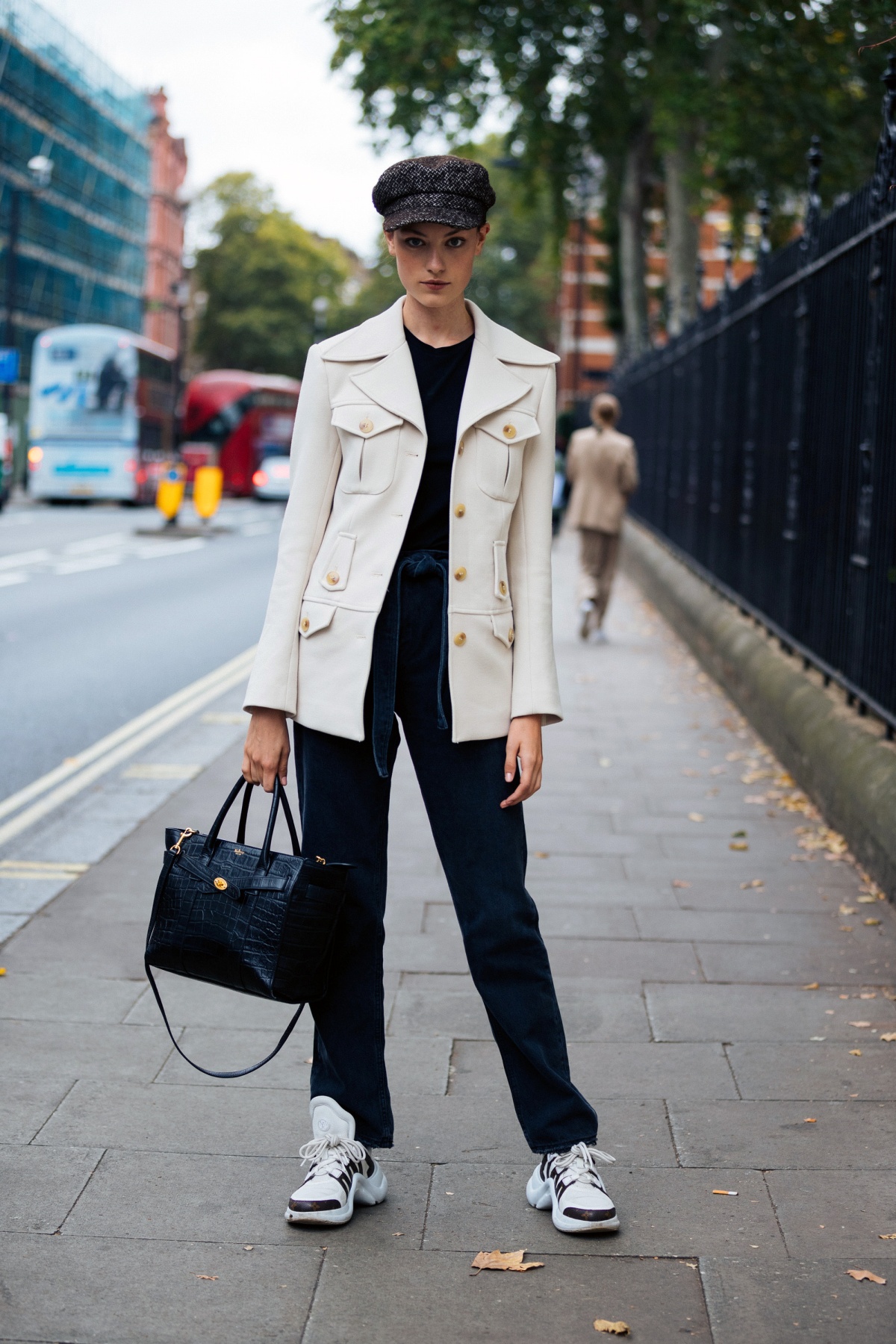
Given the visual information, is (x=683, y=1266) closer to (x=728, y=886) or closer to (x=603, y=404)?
(x=728, y=886)

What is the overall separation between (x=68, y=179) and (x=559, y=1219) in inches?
2530

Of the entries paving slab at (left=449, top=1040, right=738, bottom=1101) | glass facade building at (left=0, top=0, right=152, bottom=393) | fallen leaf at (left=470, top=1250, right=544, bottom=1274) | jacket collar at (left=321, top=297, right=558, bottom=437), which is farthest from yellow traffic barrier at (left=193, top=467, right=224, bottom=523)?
fallen leaf at (left=470, top=1250, right=544, bottom=1274)

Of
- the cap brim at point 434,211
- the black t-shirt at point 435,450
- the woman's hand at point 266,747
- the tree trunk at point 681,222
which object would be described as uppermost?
the tree trunk at point 681,222

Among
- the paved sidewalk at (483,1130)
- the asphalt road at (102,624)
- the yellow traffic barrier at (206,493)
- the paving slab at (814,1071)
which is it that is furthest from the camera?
the yellow traffic barrier at (206,493)

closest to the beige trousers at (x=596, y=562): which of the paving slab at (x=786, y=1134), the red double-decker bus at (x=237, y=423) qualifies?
the paving slab at (x=786, y=1134)

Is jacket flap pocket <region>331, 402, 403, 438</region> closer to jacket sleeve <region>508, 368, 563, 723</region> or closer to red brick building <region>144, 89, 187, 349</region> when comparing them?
jacket sleeve <region>508, 368, 563, 723</region>

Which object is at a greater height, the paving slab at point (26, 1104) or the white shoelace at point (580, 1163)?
the white shoelace at point (580, 1163)

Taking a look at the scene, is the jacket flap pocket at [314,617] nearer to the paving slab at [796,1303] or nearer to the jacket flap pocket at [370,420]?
the jacket flap pocket at [370,420]

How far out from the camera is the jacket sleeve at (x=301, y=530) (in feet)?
9.60

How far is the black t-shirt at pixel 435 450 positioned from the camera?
2918mm

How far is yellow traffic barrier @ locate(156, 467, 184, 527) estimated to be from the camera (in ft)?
90.0

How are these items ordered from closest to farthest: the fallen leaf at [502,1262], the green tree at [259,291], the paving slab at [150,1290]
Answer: the paving slab at [150,1290], the fallen leaf at [502,1262], the green tree at [259,291]

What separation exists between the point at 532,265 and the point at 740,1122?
7247 cm

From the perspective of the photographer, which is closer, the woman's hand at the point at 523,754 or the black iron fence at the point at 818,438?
the woman's hand at the point at 523,754
